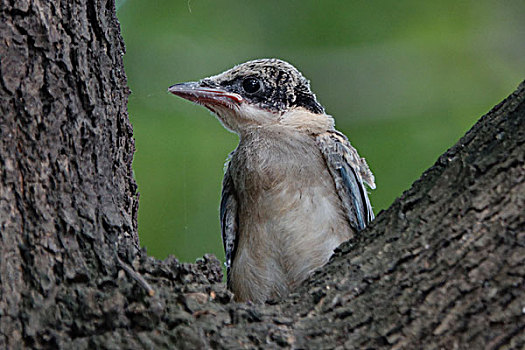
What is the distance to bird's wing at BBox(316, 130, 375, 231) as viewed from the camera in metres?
4.30

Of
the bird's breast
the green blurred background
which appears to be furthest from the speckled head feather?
the green blurred background

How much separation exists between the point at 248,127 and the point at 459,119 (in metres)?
2.81

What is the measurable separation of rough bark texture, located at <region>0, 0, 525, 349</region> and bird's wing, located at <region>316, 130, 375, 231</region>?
173 centimetres

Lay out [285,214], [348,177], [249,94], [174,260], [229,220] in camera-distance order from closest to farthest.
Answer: [174,260]
[285,214]
[348,177]
[229,220]
[249,94]

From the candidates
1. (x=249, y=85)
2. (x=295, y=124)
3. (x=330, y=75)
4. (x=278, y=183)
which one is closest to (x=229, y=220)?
(x=278, y=183)

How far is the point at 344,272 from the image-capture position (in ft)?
7.93

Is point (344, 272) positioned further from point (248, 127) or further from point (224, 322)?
point (248, 127)

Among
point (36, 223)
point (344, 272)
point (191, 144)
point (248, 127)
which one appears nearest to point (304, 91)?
point (248, 127)

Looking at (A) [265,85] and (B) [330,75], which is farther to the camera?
(B) [330,75]

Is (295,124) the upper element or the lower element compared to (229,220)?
upper

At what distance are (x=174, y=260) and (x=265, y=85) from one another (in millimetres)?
2570

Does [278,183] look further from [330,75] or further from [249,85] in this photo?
[330,75]

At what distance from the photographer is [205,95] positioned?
4.64 metres

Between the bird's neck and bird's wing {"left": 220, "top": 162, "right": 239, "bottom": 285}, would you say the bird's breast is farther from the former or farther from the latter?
the bird's neck
